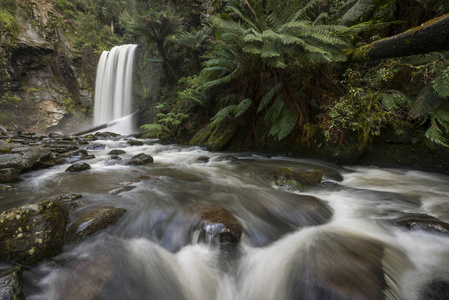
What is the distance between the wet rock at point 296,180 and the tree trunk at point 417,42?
2008 mm

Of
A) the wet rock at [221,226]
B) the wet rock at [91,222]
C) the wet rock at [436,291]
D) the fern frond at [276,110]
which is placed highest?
the fern frond at [276,110]

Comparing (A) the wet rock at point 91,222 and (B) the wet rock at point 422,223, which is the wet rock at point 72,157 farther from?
(B) the wet rock at point 422,223

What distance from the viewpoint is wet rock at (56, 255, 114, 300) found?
52.6 inches

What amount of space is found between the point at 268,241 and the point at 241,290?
60cm

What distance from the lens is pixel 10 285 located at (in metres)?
1.19

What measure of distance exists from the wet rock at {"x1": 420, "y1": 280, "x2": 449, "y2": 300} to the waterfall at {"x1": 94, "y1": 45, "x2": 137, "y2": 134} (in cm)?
1762

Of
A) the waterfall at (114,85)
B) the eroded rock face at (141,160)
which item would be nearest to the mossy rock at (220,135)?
the eroded rock face at (141,160)

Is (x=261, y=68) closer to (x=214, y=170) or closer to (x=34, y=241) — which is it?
(x=214, y=170)

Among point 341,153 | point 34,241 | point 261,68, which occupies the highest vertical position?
point 261,68

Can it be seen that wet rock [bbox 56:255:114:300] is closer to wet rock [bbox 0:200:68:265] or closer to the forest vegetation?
wet rock [bbox 0:200:68:265]

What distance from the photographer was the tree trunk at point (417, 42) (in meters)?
1.93

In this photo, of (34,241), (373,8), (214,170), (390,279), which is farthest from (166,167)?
(373,8)

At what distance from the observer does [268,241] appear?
2098 millimetres

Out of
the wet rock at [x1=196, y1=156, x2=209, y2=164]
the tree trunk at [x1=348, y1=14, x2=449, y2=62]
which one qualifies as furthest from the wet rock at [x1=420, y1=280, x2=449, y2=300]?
the wet rock at [x1=196, y1=156, x2=209, y2=164]
